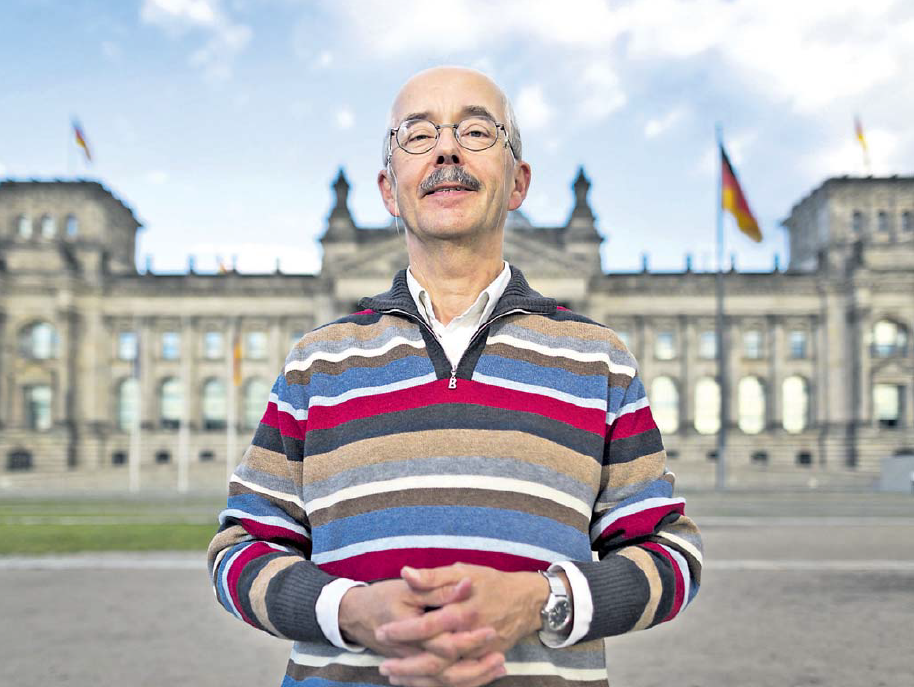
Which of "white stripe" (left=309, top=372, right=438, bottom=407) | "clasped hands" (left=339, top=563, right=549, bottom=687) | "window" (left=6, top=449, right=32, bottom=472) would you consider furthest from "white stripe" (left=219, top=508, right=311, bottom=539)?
"window" (left=6, top=449, right=32, bottom=472)

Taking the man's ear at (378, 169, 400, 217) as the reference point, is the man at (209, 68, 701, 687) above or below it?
below

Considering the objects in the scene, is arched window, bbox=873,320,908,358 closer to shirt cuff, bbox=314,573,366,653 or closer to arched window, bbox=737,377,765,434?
arched window, bbox=737,377,765,434

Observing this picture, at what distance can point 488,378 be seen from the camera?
2.25 metres

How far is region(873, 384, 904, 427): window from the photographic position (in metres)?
62.8

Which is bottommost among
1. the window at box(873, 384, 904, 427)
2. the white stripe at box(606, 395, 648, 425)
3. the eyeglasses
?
the window at box(873, 384, 904, 427)

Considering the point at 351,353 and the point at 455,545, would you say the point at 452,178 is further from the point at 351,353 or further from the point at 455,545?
the point at 455,545

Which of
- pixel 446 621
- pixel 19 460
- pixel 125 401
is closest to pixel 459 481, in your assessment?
pixel 446 621

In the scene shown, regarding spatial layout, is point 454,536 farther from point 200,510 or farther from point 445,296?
point 200,510

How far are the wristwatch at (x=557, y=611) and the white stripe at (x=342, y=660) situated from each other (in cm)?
42

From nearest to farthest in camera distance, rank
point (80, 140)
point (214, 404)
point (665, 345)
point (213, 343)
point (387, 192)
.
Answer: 1. point (387, 192)
2. point (80, 140)
3. point (665, 345)
4. point (214, 404)
5. point (213, 343)

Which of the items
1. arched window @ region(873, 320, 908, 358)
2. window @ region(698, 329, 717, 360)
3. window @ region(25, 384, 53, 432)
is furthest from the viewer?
window @ region(698, 329, 717, 360)

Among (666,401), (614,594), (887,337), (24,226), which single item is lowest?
(666,401)

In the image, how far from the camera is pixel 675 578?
7.21 feet

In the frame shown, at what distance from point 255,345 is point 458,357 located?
67.0m
